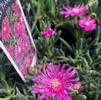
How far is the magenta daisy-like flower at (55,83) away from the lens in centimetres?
93

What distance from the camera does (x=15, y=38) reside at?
990mm

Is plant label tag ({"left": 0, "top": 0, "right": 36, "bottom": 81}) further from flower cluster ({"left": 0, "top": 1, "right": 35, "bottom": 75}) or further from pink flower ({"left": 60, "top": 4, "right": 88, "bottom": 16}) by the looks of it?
pink flower ({"left": 60, "top": 4, "right": 88, "bottom": 16})

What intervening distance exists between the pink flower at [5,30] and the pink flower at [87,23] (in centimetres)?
36

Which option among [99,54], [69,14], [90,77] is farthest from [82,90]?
[69,14]

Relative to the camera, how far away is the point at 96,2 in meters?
1.35

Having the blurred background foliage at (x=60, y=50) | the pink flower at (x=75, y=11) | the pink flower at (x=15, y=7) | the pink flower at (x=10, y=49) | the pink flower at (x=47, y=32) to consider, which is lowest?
the blurred background foliage at (x=60, y=50)

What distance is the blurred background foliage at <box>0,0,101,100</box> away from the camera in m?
1.08

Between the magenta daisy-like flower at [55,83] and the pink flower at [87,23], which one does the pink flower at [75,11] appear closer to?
the pink flower at [87,23]

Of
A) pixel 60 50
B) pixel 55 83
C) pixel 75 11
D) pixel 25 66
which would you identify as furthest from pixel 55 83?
pixel 75 11

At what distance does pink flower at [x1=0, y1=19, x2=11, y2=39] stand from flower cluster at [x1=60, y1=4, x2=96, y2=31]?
36 cm

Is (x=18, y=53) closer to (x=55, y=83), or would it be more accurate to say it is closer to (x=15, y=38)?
(x=15, y=38)

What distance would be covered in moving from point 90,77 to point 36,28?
0.32 m

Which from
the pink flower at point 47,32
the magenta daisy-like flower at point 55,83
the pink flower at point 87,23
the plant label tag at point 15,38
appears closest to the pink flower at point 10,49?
the plant label tag at point 15,38

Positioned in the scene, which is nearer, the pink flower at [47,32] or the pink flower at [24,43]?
the pink flower at [24,43]
